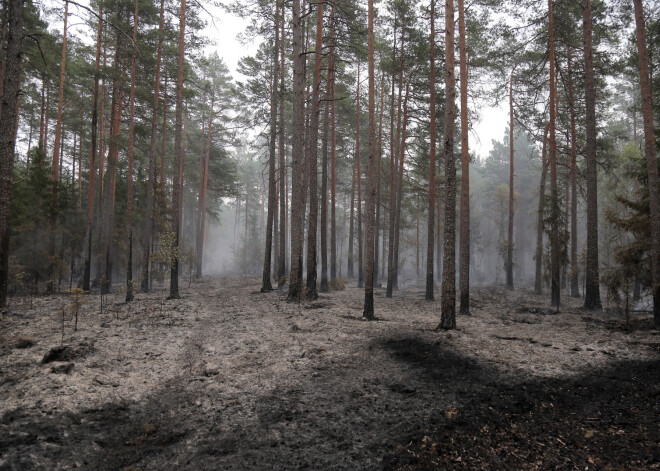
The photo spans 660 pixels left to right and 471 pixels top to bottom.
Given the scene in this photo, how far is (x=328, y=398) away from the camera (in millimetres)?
5070

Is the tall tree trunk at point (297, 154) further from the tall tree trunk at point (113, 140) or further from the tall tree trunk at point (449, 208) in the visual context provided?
the tall tree trunk at point (113, 140)

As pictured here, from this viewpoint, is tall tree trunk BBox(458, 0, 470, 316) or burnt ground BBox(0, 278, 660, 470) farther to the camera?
tall tree trunk BBox(458, 0, 470, 316)

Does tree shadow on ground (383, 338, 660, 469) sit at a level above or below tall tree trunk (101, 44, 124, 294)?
below

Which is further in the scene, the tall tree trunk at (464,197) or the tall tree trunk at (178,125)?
the tall tree trunk at (178,125)

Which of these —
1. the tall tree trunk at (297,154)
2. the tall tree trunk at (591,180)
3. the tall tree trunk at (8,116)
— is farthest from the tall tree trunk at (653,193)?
the tall tree trunk at (8,116)

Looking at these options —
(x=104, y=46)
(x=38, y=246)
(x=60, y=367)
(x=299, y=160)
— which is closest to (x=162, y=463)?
(x=60, y=367)

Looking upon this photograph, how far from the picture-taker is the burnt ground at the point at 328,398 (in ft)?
12.3

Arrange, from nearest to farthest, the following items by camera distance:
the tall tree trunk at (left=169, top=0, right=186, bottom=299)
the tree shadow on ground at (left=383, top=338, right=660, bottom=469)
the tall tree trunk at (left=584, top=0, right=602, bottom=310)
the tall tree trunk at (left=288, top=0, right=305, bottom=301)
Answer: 1. the tree shadow on ground at (left=383, top=338, right=660, bottom=469)
2. the tall tree trunk at (left=584, top=0, right=602, bottom=310)
3. the tall tree trunk at (left=288, top=0, right=305, bottom=301)
4. the tall tree trunk at (left=169, top=0, right=186, bottom=299)

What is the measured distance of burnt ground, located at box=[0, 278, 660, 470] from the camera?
3746 mm

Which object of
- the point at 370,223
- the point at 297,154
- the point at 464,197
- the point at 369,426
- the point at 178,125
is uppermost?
the point at 178,125

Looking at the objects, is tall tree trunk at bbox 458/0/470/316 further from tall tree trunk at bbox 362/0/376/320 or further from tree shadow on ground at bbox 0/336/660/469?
tree shadow on ground at bbox 0/336/660/469

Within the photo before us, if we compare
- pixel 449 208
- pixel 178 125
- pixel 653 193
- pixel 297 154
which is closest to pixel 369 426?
pixel 449 208

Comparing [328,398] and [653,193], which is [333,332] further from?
[653,193]

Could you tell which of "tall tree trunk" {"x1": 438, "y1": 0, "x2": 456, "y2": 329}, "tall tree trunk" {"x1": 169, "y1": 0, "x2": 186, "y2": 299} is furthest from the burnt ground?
"tall tree trunk" {"x1": 169, "y1": 0, "x2": 186, "y2": 299}
